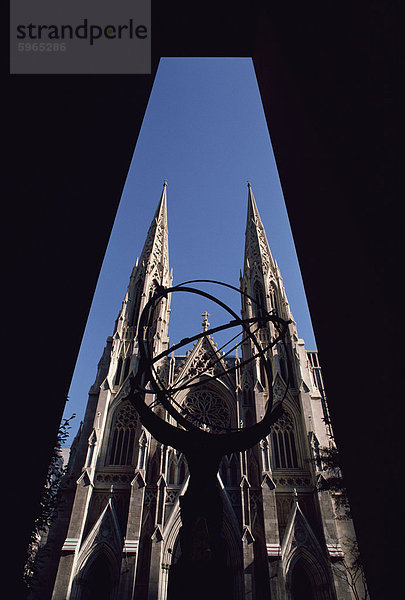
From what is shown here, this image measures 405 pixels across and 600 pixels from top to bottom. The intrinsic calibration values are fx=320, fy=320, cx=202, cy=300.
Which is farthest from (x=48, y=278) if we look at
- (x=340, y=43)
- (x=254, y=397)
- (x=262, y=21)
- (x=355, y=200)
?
(x=254, y=397)

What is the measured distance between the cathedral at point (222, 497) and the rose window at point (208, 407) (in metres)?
0.07

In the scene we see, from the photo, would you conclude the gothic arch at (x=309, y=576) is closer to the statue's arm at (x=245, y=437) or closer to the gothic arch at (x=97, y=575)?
the gothic arch at (x=97, y=575)

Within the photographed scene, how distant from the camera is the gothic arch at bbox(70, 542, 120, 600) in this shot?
15.3 metres

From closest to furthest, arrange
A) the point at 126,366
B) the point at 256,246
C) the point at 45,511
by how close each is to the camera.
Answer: the point at 45,511
the point at 126,366
the point at 256,246

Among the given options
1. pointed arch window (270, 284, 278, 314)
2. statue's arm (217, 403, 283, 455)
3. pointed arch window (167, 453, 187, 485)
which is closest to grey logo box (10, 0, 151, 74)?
statue's arm (217, 403, 283, 455)

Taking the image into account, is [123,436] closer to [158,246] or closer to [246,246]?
[158,246]

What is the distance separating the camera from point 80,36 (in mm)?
4086

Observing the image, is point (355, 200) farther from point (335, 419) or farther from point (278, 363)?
point (278, 363)

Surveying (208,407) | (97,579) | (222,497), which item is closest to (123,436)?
(208,407)

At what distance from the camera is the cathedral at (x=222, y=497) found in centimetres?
1510

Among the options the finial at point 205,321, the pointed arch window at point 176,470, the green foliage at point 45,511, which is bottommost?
the green foliage at point 45,511

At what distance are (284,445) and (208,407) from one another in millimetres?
5442

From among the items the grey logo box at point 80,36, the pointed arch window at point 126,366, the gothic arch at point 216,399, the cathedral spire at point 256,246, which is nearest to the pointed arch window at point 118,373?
the pointed arch window at point 126,366

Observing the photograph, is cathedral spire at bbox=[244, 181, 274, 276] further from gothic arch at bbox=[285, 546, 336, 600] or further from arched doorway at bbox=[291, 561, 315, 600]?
arched doorway at bbox=[291, 561, 315, 600]
